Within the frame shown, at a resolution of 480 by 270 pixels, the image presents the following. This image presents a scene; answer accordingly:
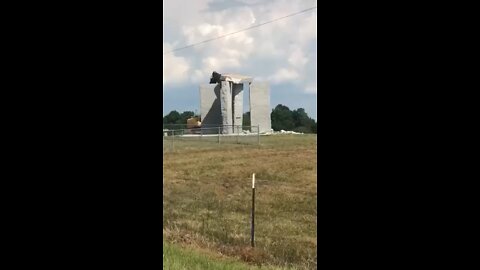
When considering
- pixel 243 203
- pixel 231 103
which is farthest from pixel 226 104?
pixel 243 203

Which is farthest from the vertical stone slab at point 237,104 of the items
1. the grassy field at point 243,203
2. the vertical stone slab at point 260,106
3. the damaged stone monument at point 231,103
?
the grassy field at point 243,203

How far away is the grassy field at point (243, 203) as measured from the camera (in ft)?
15.2

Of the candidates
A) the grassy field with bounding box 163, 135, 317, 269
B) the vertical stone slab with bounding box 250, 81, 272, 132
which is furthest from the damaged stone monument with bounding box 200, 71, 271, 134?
the grassy field with bounding box 163, 135, 317, 269

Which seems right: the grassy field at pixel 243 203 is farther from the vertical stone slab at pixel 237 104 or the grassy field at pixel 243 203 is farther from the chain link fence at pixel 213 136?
the vertical stone slab at pixel 237 104

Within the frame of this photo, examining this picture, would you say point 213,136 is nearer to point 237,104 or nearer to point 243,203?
point 237,104

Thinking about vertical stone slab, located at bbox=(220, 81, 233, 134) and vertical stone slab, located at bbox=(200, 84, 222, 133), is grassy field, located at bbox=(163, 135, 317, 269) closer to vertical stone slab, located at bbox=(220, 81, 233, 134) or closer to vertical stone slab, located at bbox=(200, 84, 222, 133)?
vertical stone slab, located at bbox=(220, 81, 233, 134)
